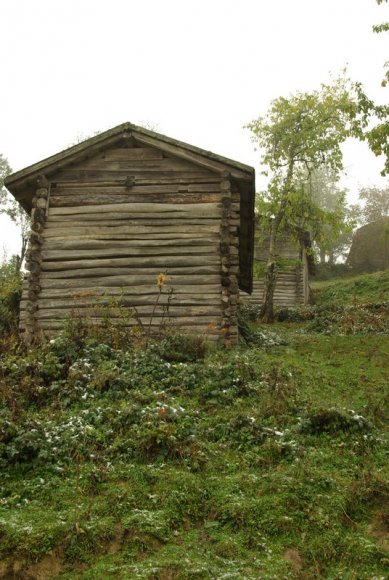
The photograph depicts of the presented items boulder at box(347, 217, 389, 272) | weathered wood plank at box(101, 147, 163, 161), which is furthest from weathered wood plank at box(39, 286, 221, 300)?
boulder at box(347, 217, 389, 272)

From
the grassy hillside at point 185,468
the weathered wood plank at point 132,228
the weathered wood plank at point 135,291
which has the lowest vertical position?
the grassy hillside at point 185,468

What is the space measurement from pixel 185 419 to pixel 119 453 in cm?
119

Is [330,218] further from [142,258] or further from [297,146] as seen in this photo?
[142,258]

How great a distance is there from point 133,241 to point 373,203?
42.5 metres

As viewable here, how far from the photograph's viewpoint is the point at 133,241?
14086mm

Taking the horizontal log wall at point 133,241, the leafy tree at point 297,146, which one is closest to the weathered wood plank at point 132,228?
the horizontal log wall at point 133,241

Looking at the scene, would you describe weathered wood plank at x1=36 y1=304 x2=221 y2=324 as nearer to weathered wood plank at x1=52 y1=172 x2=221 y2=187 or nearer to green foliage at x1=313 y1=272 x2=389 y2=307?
weathered wood plank at x1=52 y1=172 x2=221 y2=187

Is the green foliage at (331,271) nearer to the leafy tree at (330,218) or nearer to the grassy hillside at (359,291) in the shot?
the leafy tree at (330,218)

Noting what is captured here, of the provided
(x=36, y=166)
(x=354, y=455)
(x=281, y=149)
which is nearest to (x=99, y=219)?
(x=36, y=166)

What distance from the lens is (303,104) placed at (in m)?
25.0

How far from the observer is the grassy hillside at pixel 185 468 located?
5594 millimetres

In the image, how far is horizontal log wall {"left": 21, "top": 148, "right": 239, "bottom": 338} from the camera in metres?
13.6

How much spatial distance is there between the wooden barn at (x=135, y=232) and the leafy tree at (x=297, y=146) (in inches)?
414

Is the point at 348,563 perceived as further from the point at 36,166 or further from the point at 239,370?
the point at 36,166
